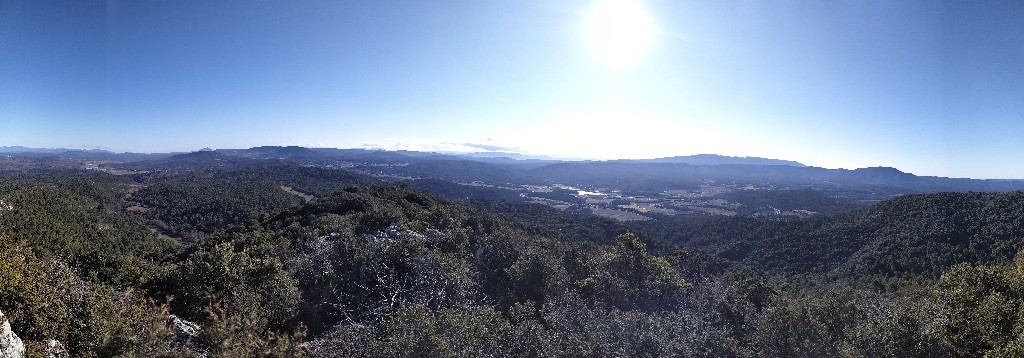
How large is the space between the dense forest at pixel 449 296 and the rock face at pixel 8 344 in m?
0.41

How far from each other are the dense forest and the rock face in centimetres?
41

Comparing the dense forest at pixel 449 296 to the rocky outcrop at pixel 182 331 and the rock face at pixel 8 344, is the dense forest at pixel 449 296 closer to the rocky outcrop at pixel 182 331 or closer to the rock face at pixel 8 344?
the rocky outcrop at pixel 182 331

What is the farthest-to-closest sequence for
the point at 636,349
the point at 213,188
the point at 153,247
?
the point at 213,188
the point at 153,247
the point at 636,349

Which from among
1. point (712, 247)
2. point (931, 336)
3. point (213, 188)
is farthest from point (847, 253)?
point (213, 188)

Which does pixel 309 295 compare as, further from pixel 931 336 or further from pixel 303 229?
pixel 931 336

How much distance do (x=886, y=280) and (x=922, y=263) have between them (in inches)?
234

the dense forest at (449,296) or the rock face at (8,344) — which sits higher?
the rock face at (8,344)

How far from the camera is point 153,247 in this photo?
234 feet

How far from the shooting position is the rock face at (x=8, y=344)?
1203cm

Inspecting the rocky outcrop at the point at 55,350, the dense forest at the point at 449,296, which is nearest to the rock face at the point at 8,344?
the dense forest at the point at 449,296

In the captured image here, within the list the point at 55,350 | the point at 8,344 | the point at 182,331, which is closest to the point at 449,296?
the point at 182,331

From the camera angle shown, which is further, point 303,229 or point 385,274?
point 303,229

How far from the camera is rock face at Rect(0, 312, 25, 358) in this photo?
12034mm

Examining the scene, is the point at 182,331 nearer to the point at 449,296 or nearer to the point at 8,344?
the point at 8,344
